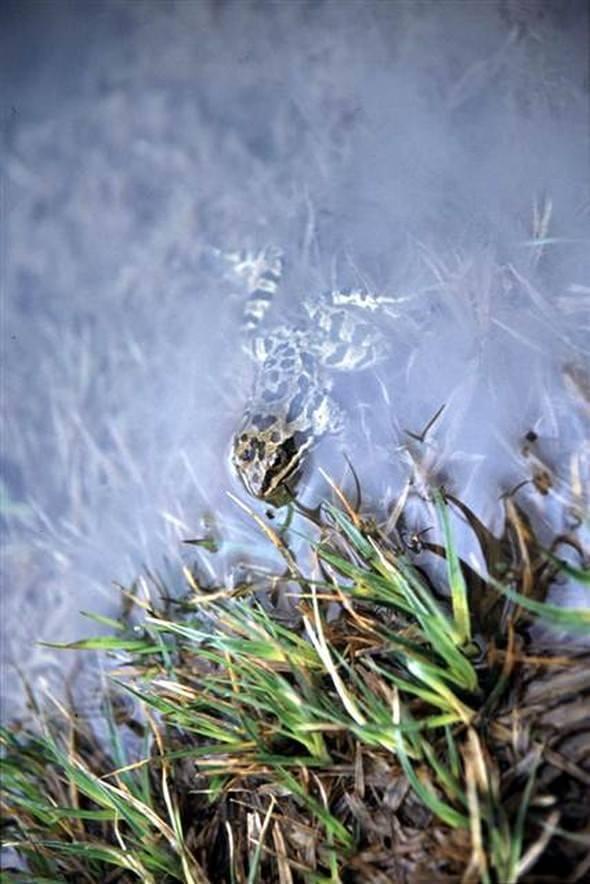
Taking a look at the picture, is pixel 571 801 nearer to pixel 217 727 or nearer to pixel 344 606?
pixel 344 606

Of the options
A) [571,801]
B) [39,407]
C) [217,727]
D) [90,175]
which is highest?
[90,175]

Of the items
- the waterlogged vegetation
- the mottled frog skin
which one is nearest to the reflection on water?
the mottled frog skin

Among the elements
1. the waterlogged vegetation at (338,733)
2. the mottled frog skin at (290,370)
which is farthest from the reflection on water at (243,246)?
the waterlogged vegetation at (338,733)

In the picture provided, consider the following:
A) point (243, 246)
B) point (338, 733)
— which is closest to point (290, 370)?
point (243, 246)

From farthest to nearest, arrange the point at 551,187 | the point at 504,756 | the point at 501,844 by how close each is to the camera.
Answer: the point at 551,187
the point at 504,756
the point at 501,844

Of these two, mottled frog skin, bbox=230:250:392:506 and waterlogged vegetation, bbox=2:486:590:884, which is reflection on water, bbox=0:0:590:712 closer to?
mottled frog skin, bbox=230:250:392:506

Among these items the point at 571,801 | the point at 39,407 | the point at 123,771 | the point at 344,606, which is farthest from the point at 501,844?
the point at 39,407

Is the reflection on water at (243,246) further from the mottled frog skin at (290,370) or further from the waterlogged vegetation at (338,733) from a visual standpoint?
the waterlogged vegetation at (338,733)
